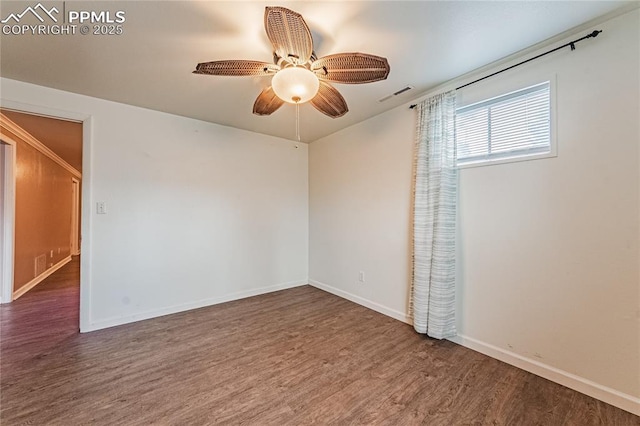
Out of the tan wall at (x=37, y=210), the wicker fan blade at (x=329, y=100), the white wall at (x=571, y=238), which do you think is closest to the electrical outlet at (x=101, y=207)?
the tan wall at (x=37, y=210)

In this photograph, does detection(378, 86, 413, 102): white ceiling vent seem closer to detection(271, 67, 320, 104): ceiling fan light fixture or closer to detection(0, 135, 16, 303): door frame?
detection(271, 67, 320, 104): ceiling fan light fixture

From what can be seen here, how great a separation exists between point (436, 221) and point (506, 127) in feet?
3.14

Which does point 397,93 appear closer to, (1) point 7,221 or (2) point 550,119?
(2) point 550,119

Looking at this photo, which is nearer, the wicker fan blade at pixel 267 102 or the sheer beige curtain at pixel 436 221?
the wicker fan blade at pixel 267 102

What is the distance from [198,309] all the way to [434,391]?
2764mm

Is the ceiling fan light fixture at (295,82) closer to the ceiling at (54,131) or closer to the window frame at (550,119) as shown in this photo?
the window frame at (550,119)

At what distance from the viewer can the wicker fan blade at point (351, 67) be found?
4.95 ft

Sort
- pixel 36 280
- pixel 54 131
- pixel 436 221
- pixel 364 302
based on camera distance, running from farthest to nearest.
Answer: pixel 36 280 → pixel 54 131 → pixel 364 302 → pixel 436 221

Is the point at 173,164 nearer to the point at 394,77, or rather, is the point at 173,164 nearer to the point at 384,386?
the point at 394,77

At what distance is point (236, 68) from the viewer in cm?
160

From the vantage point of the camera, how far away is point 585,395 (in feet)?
5.50

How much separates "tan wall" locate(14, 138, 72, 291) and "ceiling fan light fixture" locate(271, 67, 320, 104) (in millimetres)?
4275

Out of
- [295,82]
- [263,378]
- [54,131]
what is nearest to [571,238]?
[295,82]

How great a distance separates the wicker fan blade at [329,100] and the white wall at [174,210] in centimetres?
186
